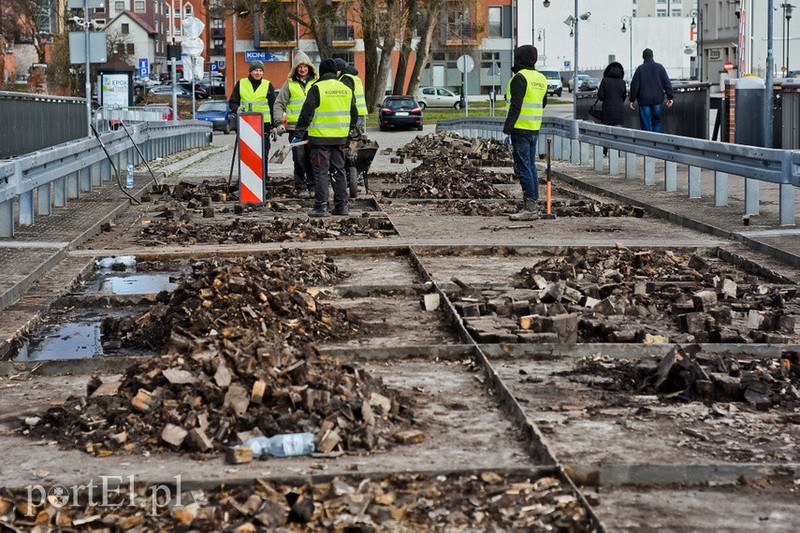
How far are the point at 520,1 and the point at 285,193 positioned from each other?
98.3 m

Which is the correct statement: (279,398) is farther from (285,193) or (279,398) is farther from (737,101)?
(737,101)

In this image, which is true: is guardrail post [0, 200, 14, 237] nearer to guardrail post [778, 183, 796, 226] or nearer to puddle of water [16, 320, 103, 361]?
puddle of water [16, 320, 103, 361]

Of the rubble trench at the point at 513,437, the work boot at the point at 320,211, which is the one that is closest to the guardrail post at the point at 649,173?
the work boot at the point at 320,211

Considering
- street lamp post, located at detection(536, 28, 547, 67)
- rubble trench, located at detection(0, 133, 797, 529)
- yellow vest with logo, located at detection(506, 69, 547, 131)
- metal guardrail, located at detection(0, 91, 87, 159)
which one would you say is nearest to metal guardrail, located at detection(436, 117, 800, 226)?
yellow vest with logo, located at detection(506, 69, 547, 131)

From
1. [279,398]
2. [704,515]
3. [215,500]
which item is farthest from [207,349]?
[704,515]

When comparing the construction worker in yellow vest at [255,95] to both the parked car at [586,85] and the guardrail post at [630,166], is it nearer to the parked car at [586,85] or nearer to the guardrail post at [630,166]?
the guardrail post at [630,166]

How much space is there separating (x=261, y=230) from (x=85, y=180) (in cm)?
755

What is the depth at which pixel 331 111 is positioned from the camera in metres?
17.6

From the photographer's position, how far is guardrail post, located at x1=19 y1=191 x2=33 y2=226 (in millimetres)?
15844

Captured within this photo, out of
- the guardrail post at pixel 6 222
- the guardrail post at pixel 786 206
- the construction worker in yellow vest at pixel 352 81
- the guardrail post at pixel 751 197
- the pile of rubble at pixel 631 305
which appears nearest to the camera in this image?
the pile of rubble at pixel 631 305

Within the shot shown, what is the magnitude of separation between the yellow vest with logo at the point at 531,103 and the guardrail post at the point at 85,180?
7174mm

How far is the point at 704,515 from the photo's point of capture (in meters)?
5.45

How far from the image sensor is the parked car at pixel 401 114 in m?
→ 61.6

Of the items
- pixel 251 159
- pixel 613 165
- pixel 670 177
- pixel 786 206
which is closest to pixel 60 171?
pixel 251 159
